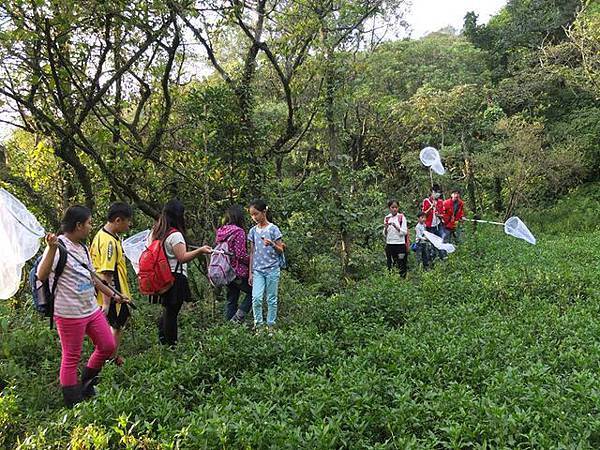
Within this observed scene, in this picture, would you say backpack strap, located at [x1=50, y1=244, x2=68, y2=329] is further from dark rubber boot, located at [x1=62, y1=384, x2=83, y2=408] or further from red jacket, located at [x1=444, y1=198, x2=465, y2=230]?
red jacket, located at [x1=444, y1=198, x2=465, y2=230]

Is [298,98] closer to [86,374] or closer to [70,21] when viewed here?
[70,21]

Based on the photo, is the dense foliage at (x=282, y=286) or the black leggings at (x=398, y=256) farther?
the black leggings at (x=398, y=256)

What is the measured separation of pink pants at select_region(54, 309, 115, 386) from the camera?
392 centimetres

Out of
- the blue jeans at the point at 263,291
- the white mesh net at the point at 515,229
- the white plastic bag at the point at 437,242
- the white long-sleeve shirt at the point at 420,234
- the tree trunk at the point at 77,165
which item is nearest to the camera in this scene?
the blue jeans at the point at 263,291

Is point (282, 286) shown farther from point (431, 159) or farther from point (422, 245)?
point (431, 159)

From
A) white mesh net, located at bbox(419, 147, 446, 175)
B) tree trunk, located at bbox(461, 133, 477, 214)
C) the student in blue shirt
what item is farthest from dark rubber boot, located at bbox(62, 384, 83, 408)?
tree trunk, located at bbox(461, 133, 477, 214)

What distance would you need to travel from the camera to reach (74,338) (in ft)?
12.9

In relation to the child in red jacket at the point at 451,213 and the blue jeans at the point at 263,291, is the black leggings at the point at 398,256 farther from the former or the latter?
the blue jeans at the point at 263,291

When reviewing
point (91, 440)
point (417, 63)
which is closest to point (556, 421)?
point (91, 440)

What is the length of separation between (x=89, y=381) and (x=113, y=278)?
882mm

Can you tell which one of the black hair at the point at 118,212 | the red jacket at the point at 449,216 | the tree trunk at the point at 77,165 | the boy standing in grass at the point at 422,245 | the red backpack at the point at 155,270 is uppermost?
the tree trunk at the point at 77,165

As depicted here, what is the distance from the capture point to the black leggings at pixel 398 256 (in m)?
9.02

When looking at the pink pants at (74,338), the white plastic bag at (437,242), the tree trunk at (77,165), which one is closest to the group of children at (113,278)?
the pink pants at (74,338)

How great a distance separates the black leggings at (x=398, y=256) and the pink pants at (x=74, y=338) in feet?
19.1
